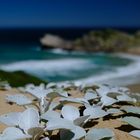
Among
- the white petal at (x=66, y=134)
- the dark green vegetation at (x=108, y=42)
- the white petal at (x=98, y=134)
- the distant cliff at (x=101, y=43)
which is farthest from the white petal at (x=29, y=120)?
the distant cliff at (x=101, y=43)

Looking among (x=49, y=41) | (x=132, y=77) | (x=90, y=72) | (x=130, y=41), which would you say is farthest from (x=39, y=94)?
(x=49, y=41)

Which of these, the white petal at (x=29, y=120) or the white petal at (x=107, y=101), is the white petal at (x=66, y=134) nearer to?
the white petal at (x=29, y=120)

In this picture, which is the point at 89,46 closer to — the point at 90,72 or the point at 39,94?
the point at 90,72

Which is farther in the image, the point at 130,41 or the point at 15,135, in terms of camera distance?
the point at 130,41

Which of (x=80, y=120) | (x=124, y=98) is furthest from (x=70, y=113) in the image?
(x=124, y=98)

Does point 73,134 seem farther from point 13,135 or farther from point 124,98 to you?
point 124,98

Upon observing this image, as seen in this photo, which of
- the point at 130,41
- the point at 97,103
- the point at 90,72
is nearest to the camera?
the point at 97,103
